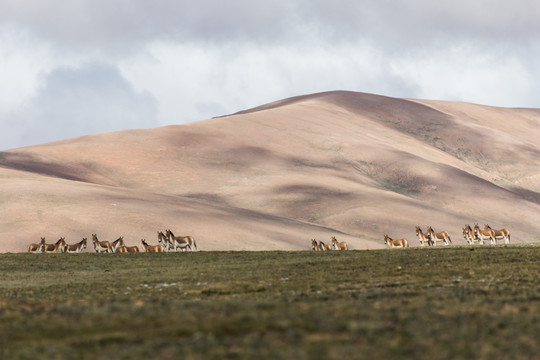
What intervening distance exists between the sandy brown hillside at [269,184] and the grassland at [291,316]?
2378 inches

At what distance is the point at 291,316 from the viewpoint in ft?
55.2

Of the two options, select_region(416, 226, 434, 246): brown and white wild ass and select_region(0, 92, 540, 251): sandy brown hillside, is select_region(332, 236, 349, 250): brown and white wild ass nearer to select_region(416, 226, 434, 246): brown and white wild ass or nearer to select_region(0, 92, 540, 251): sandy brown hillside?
select_region(416, 226, 434, 246): brown and white wild ass

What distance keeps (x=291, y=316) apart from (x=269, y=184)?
12656 cm

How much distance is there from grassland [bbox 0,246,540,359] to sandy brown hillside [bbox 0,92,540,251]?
60397mm

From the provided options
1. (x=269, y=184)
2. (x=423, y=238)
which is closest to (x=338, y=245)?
(x=423, y=238)

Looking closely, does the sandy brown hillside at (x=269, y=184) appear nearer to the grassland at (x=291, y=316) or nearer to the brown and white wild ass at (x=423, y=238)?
the brown and white wild ass at (x=423, y=238)

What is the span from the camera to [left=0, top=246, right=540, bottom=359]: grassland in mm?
13844

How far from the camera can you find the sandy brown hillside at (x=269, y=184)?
9969 cm

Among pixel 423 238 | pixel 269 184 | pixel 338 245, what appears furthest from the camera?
pixel 269 184

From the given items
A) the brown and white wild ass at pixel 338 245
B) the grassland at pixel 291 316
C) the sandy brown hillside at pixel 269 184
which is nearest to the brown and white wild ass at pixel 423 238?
the brown and white wild ass at pixel 338 245

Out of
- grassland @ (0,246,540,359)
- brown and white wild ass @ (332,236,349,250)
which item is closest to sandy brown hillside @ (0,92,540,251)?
brown and white wild ass @ (332,236,349,250)

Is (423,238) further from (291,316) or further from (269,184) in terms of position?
(269,184)

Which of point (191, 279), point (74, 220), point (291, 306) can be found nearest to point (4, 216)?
point (74, 220)

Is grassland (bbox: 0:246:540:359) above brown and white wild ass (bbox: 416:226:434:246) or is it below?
below
